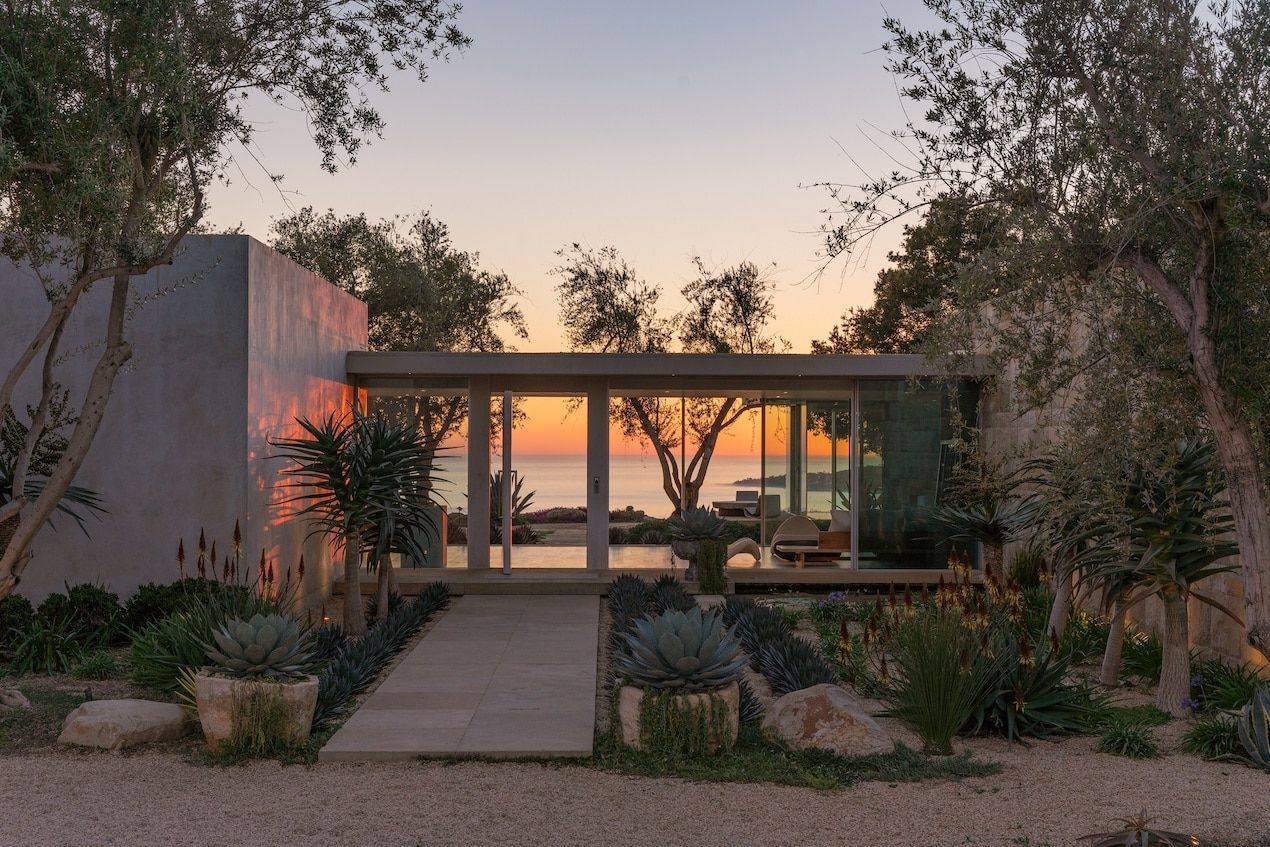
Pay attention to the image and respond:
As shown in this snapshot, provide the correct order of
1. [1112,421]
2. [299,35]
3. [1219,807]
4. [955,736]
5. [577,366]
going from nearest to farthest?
[1219,807] → [1112,421] → [955,736] → [299,35] → [577,366]

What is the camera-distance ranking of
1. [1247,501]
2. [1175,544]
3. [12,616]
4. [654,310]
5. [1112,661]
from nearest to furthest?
1. [1247,501]
2. [1175,544]
3. [1112,661]
4. [12,616]
5. [654,310]

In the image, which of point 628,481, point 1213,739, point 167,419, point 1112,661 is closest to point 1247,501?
point 1213,739

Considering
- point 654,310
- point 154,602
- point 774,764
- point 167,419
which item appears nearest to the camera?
point 774,764

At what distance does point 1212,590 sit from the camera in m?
8.75

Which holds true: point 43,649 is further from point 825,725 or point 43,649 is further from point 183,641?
point 825,725

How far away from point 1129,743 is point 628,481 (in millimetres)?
41313

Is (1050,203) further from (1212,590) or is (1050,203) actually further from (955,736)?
(1212,590)

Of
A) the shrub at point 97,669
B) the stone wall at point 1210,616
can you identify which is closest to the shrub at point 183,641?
the shrub at point 97,669

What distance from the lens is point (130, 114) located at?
7750 mm

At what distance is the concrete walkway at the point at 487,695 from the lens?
6.35m

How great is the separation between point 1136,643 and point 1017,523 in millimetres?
1885

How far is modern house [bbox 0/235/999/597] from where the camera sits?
10.5m

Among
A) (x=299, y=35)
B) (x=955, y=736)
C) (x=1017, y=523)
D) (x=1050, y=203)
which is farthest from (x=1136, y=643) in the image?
(x=299, y=35)

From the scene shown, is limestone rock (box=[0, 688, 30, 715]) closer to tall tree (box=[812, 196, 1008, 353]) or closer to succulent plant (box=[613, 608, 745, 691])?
succulent plant (box=[613, 608, 745, 691])
